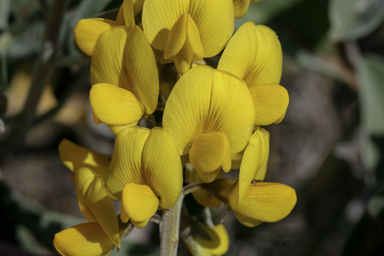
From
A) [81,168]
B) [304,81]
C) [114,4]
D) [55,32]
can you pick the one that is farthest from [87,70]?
[304,81]

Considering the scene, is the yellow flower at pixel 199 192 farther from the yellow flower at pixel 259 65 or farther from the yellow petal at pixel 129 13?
the yellow petal at pixel 129 13

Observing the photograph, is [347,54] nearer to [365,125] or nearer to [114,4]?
[365,125]

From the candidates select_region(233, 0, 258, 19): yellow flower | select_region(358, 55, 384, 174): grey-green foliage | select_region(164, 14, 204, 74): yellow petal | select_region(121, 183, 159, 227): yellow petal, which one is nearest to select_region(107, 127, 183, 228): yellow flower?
select_region(121, 183, 159, 227): yellow petal

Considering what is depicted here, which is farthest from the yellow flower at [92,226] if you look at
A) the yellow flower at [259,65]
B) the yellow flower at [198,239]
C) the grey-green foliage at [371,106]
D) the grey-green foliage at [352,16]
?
the grey-green foliage at [371,106]

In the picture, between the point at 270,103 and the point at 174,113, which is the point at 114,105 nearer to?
the point at 174,113

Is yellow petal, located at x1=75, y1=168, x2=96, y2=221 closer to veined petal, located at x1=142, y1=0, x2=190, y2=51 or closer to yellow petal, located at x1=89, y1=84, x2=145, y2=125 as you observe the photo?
yellow petal, located at x1=89, y1=84, x2=145, y2=125

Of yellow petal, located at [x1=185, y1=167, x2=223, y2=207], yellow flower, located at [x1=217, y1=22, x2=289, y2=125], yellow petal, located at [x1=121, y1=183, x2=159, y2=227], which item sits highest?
yellow flower, located at [x1=217, y1=22, x2=289, y2=125]
